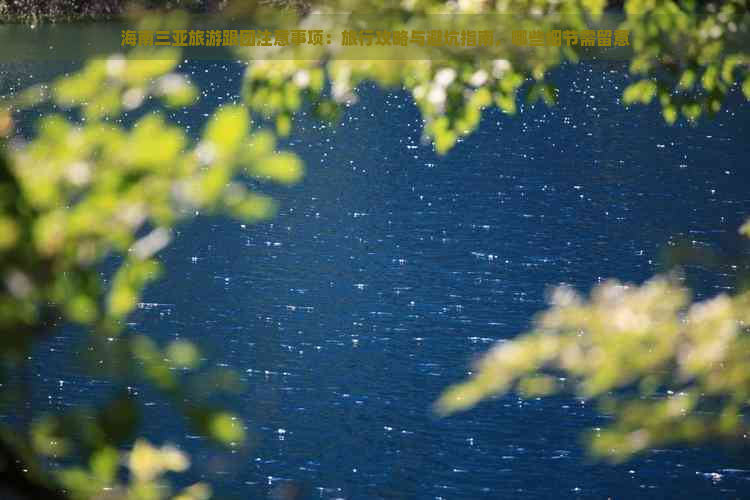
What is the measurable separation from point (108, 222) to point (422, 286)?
15558mm

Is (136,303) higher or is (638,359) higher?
(638,359)

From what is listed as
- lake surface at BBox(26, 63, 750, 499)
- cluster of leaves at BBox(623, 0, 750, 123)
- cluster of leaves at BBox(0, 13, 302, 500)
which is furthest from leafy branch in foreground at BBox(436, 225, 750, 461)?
cluster of leaves at BBox(623, 0, 750, 123)

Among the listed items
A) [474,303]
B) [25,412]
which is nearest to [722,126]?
[474,303]

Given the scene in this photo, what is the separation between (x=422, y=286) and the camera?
16594mm

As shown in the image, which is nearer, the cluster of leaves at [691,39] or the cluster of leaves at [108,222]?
the cluster of leaves at [108,222]

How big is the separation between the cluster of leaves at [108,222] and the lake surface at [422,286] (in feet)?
1.83

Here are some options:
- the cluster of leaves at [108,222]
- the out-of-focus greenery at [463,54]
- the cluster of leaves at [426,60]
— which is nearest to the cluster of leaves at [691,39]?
the out-of-focus greenery at [463,54]

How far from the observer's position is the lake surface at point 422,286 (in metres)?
11.4

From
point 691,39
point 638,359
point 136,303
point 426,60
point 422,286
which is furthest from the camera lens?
point 422,286

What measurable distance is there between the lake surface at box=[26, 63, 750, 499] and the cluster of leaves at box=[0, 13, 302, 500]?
56cm

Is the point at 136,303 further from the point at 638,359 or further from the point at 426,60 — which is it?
the point at 426,60

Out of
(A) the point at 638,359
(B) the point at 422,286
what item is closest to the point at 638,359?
(A) the point at 638,359

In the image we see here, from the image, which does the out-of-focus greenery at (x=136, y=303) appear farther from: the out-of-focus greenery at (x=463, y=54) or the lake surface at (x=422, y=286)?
the out-of-focus greenery at (x=463, y=54)

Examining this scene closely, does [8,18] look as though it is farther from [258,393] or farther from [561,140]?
[258,393]
